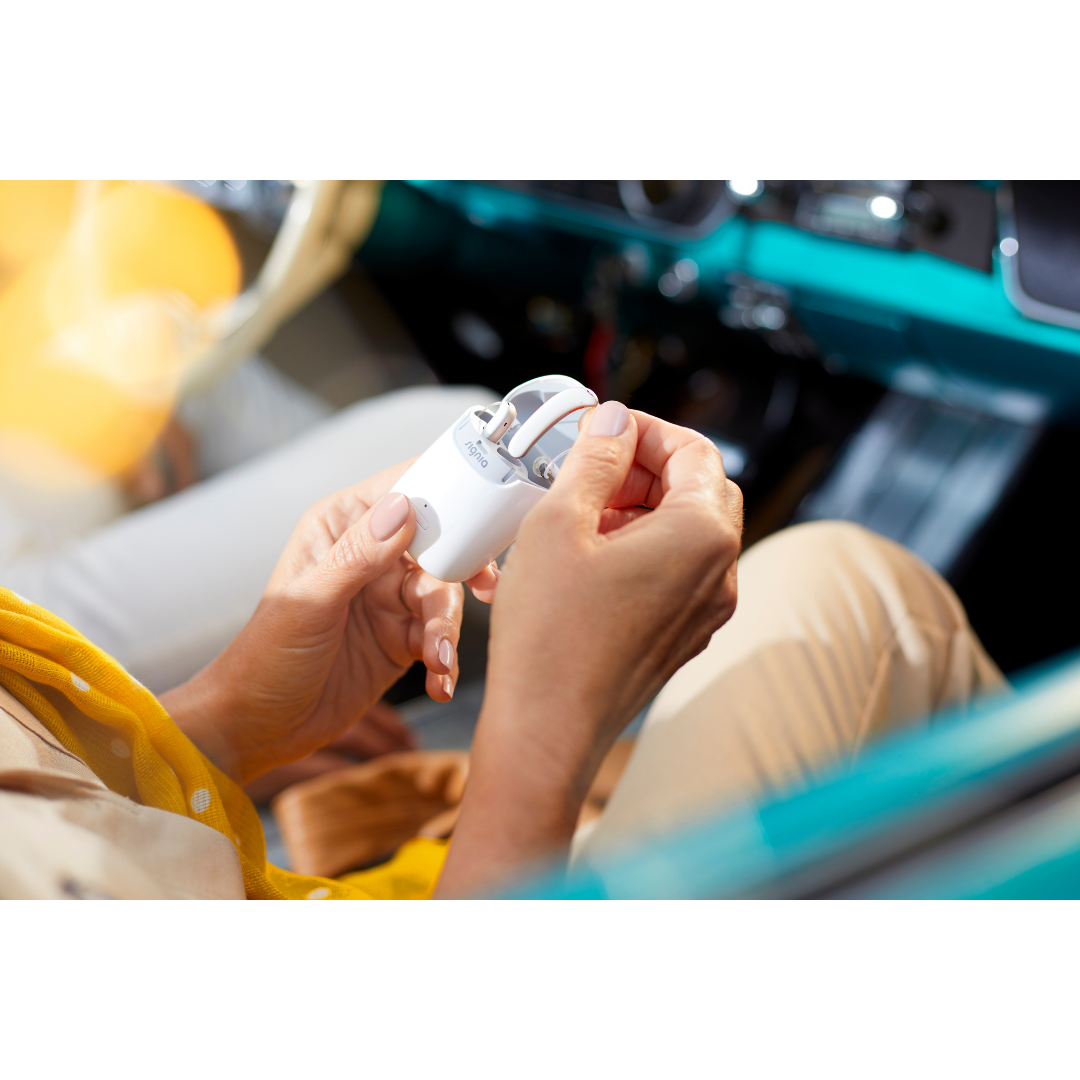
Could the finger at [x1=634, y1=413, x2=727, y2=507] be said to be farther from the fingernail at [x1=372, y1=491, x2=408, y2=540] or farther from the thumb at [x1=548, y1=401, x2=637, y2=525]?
the fingernail at [x1=372, y1=491, x2=408, y2=540]

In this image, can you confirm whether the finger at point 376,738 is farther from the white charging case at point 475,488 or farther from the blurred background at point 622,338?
the white charging case at point 475,488

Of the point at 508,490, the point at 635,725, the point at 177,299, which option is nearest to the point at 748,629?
the point at 635,725

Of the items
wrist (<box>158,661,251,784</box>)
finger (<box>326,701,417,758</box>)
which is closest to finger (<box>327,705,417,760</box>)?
finger (<box>326,701,417,758</box>)

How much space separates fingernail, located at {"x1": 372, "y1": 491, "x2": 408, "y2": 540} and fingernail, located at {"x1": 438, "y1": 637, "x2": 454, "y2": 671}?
0.08 meters

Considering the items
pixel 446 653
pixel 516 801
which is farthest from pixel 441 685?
pixel 516 801

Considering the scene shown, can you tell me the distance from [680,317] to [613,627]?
2.65 ft

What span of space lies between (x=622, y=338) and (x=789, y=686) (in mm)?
652

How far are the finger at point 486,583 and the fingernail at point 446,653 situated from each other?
0.05 meters

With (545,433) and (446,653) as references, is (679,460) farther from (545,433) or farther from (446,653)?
(446,653)

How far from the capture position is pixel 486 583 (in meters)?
→ 0.42

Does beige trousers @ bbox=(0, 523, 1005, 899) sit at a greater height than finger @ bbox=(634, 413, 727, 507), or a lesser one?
lesser

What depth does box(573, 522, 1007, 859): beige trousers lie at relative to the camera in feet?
1.58

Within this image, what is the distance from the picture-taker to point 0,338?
0.68m

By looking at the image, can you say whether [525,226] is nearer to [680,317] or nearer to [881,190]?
[680,317]
